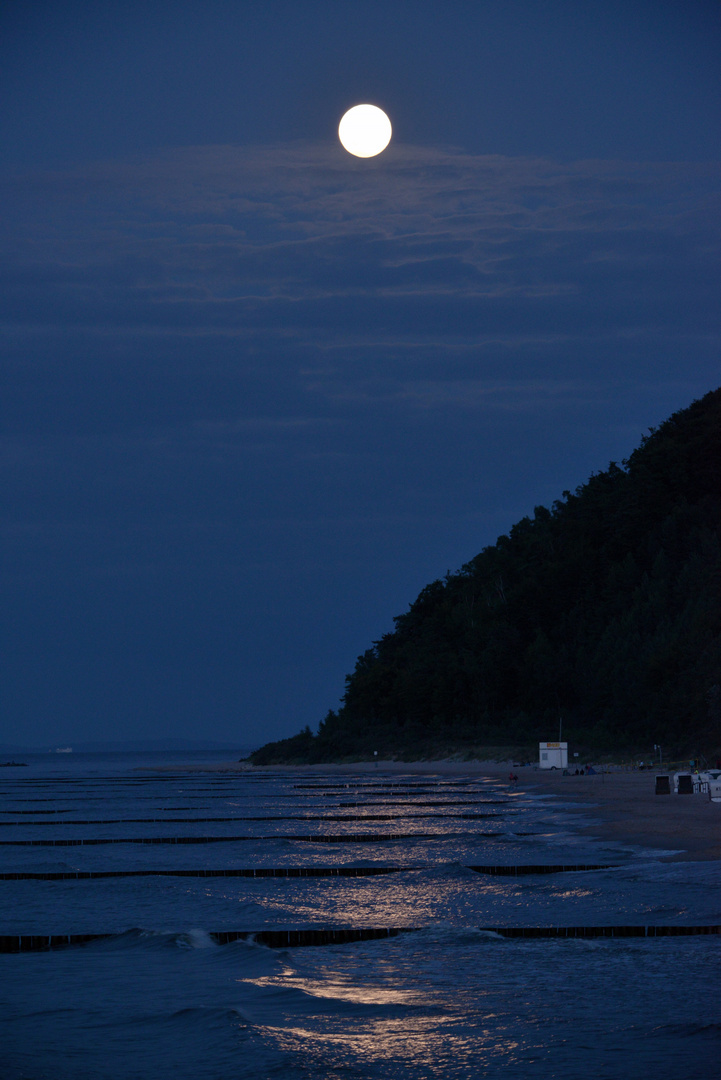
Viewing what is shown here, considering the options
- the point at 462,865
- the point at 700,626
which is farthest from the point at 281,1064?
the point at 700,626

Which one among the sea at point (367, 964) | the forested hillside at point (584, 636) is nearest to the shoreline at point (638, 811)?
the sea at point (367, 964)

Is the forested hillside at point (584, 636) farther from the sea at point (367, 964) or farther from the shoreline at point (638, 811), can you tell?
the sea at point (367, 964)

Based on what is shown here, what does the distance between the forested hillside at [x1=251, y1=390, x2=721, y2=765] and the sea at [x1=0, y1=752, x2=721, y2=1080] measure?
55715 millimetres

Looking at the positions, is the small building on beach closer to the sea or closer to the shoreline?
the shoreline

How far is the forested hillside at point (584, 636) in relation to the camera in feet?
309

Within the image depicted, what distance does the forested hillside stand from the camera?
9419cm

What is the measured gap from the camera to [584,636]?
12600 cm

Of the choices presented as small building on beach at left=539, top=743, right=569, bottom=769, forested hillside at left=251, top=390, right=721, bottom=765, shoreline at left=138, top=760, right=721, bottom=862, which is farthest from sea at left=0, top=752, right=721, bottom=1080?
forested hillside at left=251, top=390, right=721, bottom=765

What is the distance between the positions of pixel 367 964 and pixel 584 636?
111367 millimetres

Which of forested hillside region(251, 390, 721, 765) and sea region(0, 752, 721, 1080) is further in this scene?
forested hillside region(251, 390, 721, 765)

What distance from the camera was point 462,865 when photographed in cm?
3084

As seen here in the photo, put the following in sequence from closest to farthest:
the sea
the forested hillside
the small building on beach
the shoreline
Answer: the sea
the shoreline
the small building on beach
the forested hillside

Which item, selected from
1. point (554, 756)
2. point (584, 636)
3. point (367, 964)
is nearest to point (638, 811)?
point (367, 964)

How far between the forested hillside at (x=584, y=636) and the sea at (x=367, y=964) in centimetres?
5571
